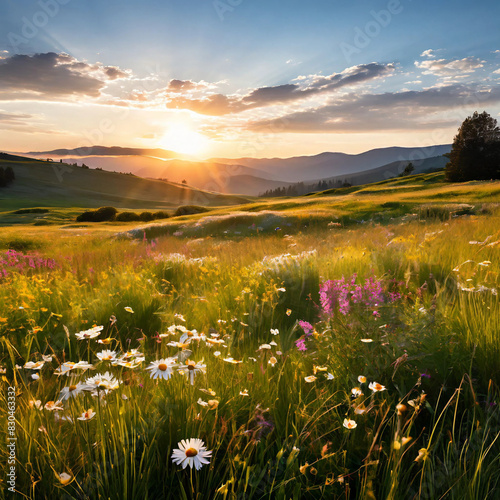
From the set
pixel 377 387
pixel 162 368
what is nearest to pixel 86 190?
pixel 162 368

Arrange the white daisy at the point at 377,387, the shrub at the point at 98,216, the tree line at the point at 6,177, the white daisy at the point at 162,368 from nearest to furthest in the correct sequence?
the white daisy at the point at 377,387, the white daisy at the point at 162,368, the shrub at the point at 98,216, the tree line at the point at 6,177

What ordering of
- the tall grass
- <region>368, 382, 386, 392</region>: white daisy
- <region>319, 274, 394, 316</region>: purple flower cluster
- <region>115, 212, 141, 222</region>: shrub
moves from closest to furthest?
the tall grass → <region>368, 382, 386, 392</region>: white daisy → <region>319, 274, 394, 316</region>: purple flower cluster → <region>115, 212, 141, 222</region>: shrub

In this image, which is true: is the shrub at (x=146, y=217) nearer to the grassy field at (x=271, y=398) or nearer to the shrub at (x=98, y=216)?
the shrub at (x=98, y=216)

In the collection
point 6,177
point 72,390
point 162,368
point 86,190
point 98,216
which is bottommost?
point 98,216

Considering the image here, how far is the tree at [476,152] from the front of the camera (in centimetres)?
6731

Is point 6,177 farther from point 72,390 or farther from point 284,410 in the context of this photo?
point 284,410

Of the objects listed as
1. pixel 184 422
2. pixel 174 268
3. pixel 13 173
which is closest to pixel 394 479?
pixel 184 422

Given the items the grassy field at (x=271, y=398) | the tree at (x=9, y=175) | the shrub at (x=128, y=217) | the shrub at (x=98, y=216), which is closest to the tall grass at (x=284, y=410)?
the grassy field at (x=271, y=398)

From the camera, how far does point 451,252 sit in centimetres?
536

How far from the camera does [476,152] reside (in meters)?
Answer: 68.2

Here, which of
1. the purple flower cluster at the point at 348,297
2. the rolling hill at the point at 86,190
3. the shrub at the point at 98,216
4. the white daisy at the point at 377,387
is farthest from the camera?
the rolling hill at the point at 86,190

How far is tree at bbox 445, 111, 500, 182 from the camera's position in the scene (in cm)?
6731

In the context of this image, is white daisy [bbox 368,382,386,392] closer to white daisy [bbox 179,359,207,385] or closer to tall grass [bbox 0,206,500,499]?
tall grass [bbox 0,206,500,499]

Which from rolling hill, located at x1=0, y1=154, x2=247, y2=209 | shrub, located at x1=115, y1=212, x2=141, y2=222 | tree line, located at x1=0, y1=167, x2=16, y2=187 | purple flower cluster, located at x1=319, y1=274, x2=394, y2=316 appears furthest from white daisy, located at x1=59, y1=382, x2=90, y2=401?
tree line, located at x1=0, y1=167, x2=16, y2=187
